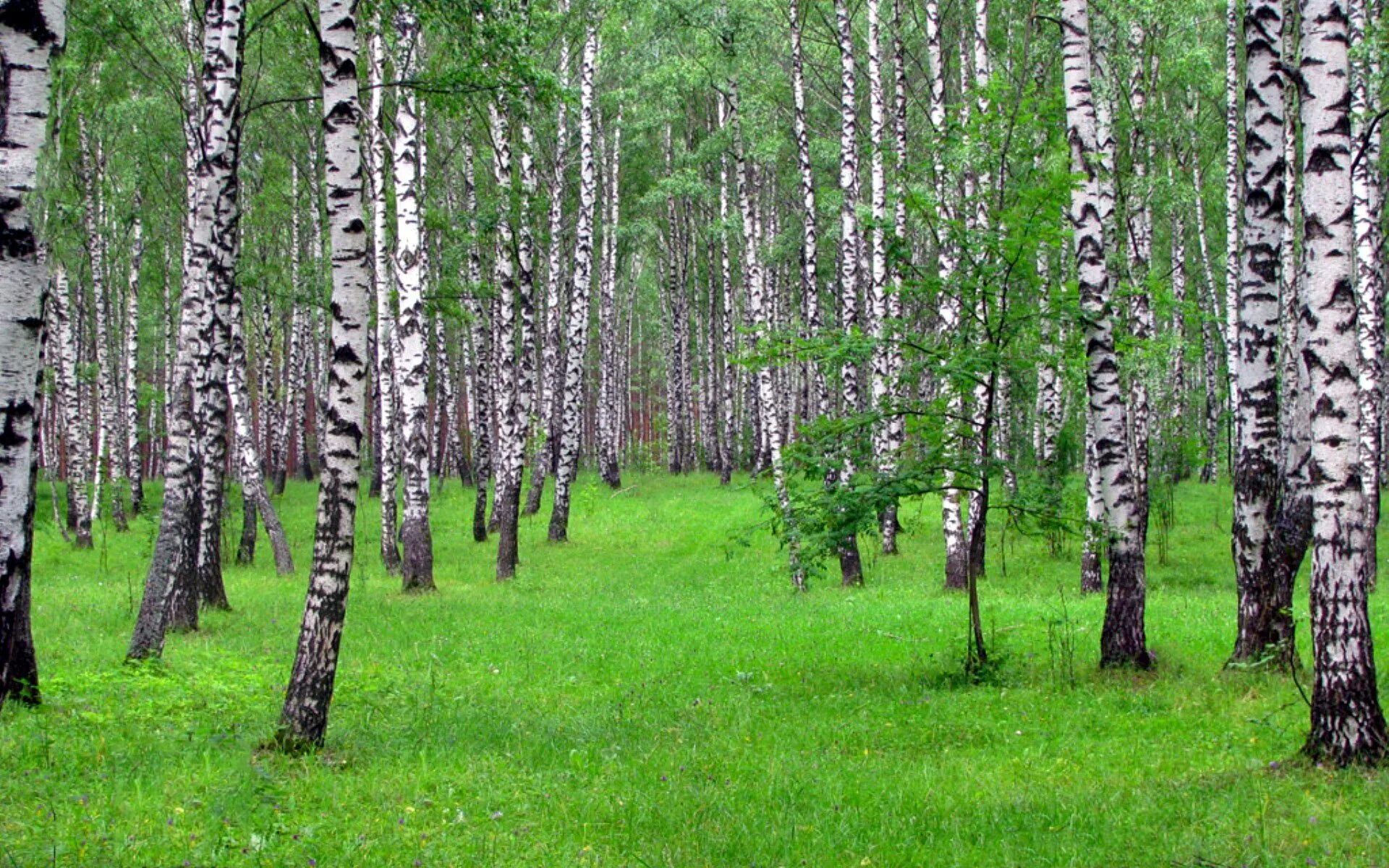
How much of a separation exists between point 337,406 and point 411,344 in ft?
32.8

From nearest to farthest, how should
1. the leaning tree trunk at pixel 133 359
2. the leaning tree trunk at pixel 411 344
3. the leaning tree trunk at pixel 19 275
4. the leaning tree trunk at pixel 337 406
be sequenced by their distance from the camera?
1. the leaning tree trunk at pixel 19 275
2. the leaning tree trunk at pixel 337 406
3. the leaning tree trunk at pixel 411 344
4. the leaning tree trunk at pixel 133 359

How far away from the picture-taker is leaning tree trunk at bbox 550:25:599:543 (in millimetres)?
22422

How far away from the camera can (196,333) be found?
11406 millimetres

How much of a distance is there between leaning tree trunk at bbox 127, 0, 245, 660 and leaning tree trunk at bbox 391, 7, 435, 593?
4780 millimetres

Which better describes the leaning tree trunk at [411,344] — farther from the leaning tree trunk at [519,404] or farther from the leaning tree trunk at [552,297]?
the leaning tree trunk at [552,297]

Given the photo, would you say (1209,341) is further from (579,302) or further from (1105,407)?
(1105,407)

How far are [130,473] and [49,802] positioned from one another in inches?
1214

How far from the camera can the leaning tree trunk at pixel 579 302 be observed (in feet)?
73.6

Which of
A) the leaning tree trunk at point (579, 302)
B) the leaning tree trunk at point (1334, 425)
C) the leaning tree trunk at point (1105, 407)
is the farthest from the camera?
the leaning tree trunk at point (579, 302)

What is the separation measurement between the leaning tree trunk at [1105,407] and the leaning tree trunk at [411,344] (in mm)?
10440

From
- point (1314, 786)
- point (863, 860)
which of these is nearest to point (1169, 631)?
point (1314, 786)

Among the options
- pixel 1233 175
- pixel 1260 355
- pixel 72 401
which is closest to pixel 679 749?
pixel 1260 355

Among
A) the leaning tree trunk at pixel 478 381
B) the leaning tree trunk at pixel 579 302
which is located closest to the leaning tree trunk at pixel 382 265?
the leaning tree trunk at pixel 478 381

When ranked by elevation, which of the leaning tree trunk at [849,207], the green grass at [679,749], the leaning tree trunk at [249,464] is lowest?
the green grass at [679,749]
